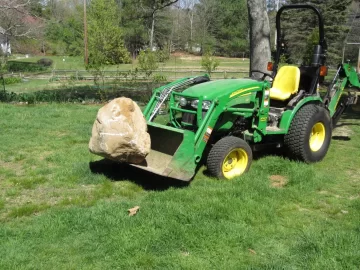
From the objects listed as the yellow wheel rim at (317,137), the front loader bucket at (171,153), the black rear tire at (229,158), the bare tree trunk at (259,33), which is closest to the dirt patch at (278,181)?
the black rear tire at (229,158)

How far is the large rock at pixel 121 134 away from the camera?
4914 millimetres

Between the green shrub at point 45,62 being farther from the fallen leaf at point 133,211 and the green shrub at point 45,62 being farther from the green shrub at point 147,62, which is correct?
the fallen leaf at point 133,211

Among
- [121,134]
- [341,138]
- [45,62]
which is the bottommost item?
[341,138]

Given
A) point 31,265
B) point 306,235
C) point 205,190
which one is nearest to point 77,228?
point 31,265

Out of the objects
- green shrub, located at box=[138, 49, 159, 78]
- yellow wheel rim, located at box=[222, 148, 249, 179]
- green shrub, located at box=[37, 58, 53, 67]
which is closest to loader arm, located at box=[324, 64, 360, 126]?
yellow wheel rim, located at box=[222, 148, 249, 179]

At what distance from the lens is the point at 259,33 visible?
9672mm

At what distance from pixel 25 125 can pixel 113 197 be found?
5.03 metres

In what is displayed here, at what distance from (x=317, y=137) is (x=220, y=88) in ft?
6.94

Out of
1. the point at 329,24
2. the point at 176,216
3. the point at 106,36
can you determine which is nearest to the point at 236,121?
the point at 176,216

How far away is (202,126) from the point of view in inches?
201

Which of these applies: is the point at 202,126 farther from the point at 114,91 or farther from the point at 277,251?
the point at 114,91

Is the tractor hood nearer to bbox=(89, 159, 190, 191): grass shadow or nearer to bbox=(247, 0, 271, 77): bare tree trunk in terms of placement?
bbox=(89, 159, 190, 191): grass shadow

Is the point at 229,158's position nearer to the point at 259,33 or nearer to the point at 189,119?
the point at 189,119

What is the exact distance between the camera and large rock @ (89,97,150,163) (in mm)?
4914
